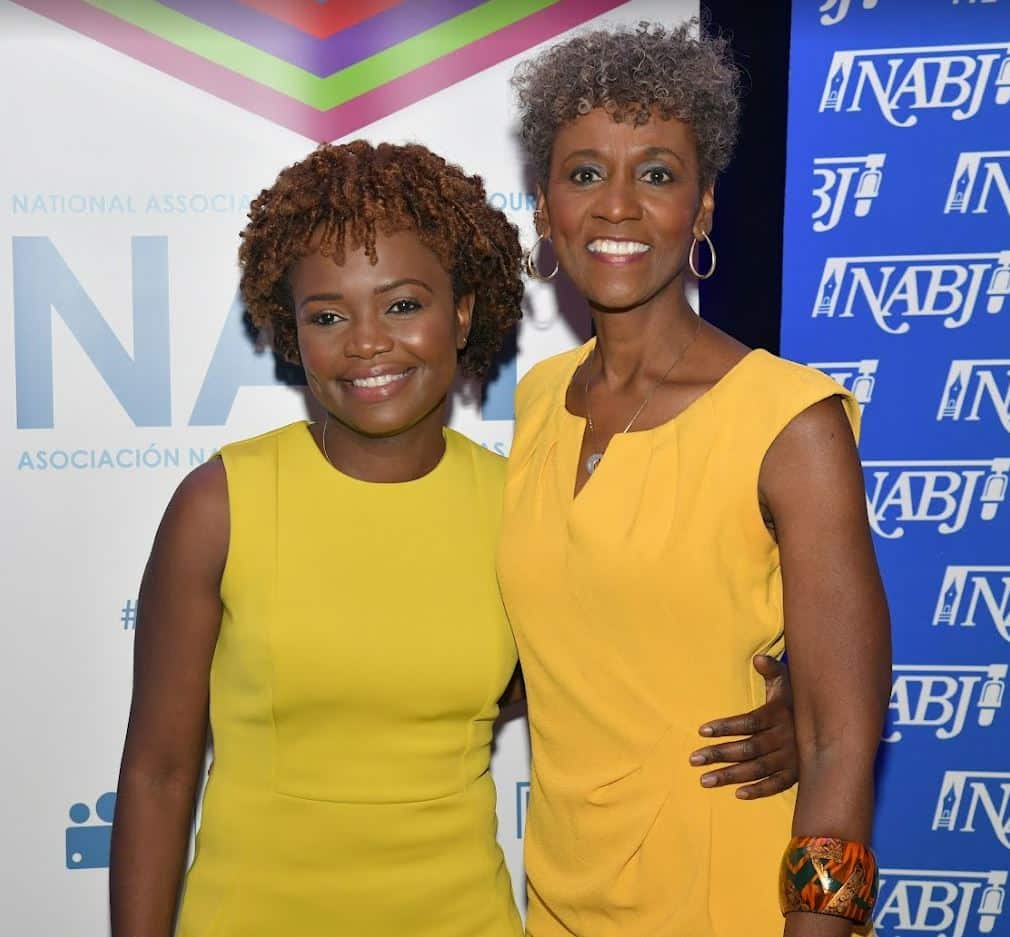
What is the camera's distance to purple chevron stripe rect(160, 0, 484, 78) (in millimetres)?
2680

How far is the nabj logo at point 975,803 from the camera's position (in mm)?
2811

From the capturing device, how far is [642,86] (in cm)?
182

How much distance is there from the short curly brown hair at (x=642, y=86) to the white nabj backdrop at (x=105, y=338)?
31.7 inches

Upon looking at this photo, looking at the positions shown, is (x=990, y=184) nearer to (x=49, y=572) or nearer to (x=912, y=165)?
(x=912, y=165)

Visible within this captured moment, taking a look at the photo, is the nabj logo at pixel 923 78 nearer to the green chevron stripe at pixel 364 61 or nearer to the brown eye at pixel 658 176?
the green chevron stripe at pixel 364 61

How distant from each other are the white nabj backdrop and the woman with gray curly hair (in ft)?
2.70

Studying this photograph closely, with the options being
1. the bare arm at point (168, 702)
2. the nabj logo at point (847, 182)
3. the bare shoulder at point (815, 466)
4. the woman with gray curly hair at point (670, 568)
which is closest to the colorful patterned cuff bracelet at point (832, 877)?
the woman with gray curly hair at point (670, 568)

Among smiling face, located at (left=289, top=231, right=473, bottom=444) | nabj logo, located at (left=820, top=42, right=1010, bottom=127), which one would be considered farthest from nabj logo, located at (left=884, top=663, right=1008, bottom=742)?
smiling face, located at (left=289, top=231, right=473, bottom=444)

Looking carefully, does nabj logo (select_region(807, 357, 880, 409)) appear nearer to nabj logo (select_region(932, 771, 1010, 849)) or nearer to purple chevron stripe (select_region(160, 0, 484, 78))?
nabj logo (select_region(932, 771, 1010, 849))

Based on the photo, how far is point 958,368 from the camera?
8.94 feet

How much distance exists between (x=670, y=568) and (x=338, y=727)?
629 millimetres

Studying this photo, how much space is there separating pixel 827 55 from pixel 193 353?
1.69m

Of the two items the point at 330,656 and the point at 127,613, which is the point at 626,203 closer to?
the point at 330,656

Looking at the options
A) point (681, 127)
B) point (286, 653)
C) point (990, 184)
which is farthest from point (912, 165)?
point (286, 653)
